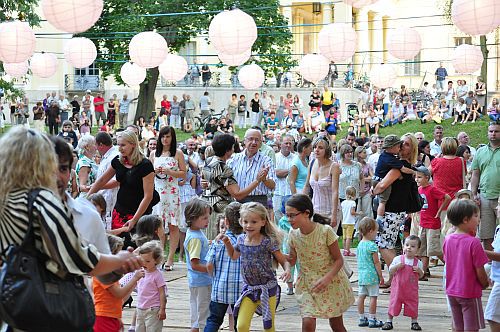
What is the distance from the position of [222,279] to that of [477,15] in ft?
20.7

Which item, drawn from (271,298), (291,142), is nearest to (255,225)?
(271,298)

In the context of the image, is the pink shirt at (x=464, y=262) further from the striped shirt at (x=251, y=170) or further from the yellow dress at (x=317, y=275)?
the striped shirt at (x=251, y=170)

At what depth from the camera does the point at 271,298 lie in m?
8.60

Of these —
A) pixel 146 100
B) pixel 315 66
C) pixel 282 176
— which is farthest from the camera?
pixel 146 100

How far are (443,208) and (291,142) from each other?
3664 mm

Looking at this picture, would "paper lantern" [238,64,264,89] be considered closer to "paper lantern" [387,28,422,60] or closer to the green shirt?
"paper lantern" [387,28,422,60]

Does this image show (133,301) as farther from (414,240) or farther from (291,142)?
(291,142)

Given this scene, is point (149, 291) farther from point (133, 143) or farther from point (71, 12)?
point (71, 12)

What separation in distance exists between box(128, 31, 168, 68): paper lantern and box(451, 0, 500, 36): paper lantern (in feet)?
25.5

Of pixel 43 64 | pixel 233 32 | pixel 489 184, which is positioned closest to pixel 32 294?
pixel 489 184

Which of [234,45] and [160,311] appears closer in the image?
[160,311]

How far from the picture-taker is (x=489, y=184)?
13117 mm

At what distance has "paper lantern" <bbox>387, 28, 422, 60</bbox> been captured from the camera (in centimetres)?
2095

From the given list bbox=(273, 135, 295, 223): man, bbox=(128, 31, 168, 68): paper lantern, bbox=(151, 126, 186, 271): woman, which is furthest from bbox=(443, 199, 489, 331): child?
bbox=(128, 31, 168, 68): paper lantern
